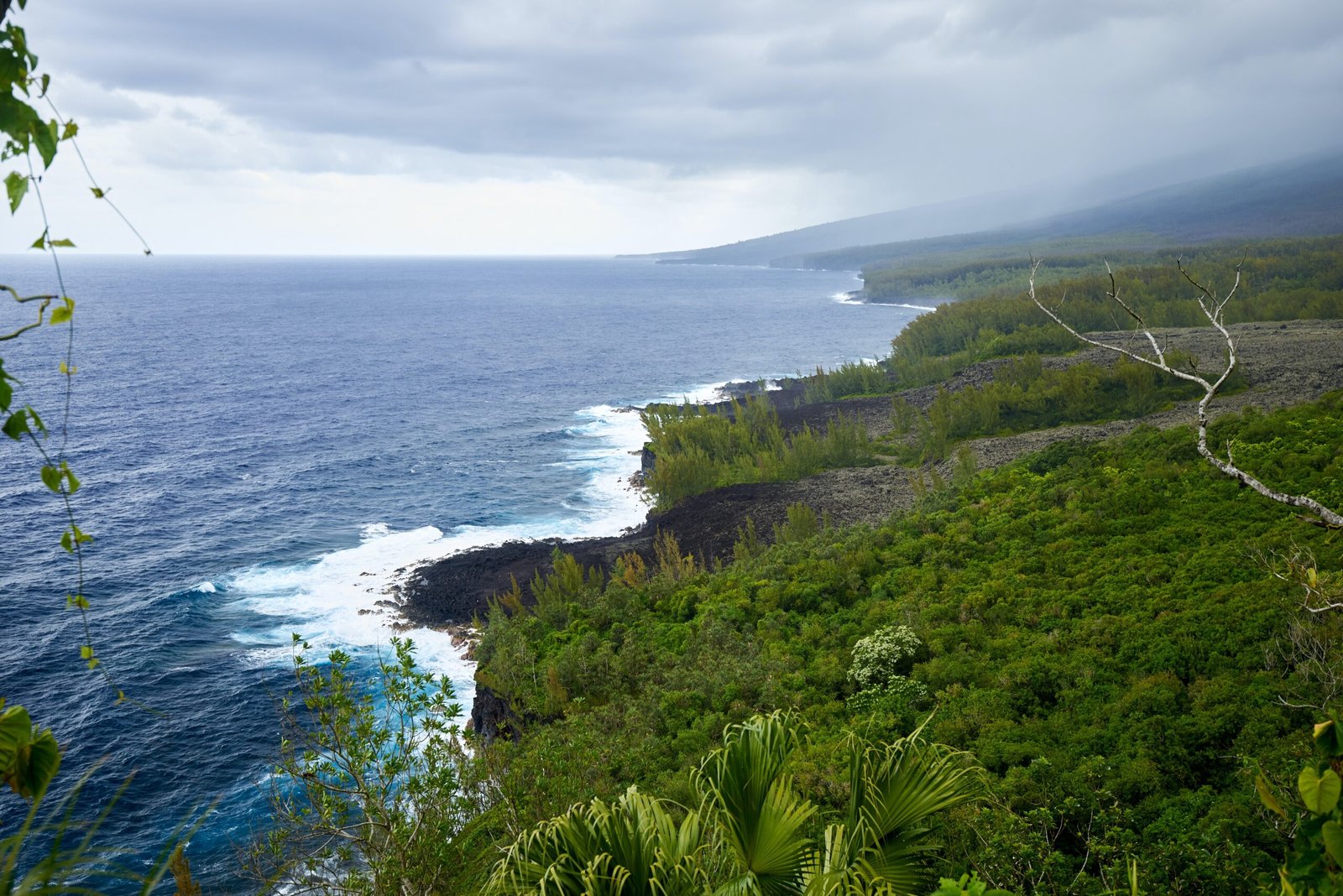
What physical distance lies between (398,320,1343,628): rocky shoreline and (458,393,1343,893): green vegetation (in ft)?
20.4

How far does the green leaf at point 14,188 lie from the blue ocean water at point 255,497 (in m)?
5.54

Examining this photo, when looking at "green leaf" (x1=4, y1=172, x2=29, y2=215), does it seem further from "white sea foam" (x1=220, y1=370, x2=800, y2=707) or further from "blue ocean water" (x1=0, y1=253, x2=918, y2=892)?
"white sea foam" (x1=220, y1=370, x2=800, y2=707)

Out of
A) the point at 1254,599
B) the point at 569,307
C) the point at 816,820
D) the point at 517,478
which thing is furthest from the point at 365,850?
the point at 569,307

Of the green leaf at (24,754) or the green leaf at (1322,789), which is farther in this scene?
the green leaf at (1322,789)

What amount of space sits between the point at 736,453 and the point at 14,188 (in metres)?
42.0

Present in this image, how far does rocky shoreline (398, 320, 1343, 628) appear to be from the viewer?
31.1m

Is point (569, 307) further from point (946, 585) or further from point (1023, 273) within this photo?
point (946, 585)

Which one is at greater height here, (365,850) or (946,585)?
(365,850)

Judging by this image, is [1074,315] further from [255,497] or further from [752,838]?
[752,838]

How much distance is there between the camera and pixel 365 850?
21.4 feet

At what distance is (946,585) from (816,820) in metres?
10.9

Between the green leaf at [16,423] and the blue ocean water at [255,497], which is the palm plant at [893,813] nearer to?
the green leaf at [16,423]

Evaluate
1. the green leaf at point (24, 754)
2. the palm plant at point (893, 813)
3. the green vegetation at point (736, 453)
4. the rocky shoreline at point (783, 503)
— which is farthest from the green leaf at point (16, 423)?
the green vegetation at point (736, 453)

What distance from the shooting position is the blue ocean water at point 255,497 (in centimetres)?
2312
